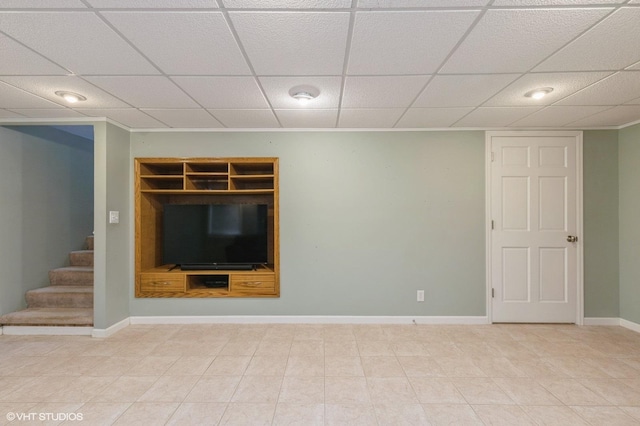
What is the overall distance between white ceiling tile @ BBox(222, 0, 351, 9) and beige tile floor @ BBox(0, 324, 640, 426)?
95.8 inches

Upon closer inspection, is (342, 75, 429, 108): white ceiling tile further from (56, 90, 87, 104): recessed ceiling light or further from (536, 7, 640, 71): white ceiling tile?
(56, 90, 87, 104): recessed ceiling light

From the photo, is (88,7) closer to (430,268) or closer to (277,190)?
(277,190)

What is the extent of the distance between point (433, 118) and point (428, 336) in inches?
95.1

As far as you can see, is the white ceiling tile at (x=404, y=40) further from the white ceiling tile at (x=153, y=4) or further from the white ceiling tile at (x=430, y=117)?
the white ceiling tile at (x=430, y=117)

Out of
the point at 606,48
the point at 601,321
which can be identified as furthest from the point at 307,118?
the point at 601,321

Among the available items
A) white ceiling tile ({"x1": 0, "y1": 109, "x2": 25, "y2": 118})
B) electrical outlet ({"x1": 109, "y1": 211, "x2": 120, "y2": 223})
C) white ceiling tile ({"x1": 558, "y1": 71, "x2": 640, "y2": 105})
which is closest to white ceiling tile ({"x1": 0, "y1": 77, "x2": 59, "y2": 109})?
white ceiling tile ({"x1": 0, "y1": 109, "x2": 25, "y2": 118})

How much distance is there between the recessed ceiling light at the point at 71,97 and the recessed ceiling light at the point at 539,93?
397 cm

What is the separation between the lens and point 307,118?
10.5 feet

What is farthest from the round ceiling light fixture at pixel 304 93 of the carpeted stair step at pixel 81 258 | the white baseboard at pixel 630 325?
the white baseboard at pixel 630 325

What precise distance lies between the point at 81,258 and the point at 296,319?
3.20 m

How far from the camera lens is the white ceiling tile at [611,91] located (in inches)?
87.0

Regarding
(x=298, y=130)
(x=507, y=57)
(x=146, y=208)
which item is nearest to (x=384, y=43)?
(x=507, y=57)

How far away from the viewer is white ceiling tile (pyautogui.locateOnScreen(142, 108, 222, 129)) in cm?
297

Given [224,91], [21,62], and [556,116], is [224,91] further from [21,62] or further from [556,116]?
[556,116]
